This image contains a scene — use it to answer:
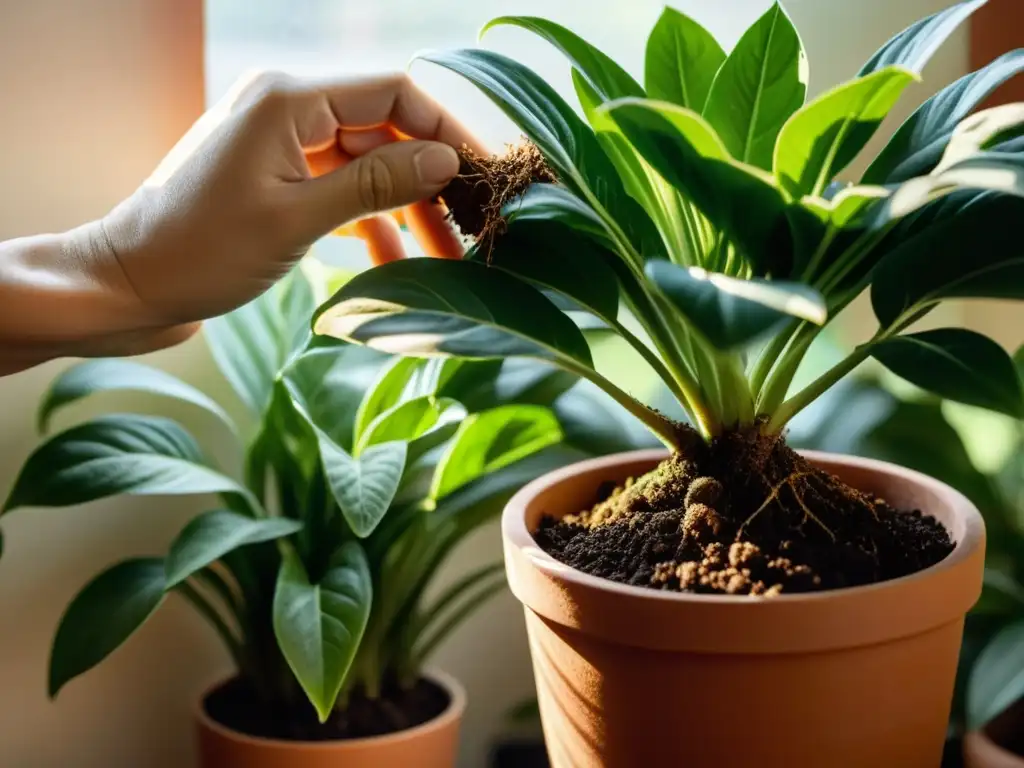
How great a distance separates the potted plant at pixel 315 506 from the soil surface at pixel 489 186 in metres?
0.15

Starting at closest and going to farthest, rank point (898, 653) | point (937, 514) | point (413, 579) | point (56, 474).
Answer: point (898, 653)
point (937, 514)
point (56, 474)
point (413, 579)

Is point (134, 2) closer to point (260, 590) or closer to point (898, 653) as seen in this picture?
point (260, 590)

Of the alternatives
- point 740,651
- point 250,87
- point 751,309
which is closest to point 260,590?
point 250,87

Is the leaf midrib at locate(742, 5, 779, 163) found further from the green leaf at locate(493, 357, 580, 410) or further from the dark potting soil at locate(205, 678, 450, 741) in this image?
the dark potting soil at locate(205, 678, 450, 741)

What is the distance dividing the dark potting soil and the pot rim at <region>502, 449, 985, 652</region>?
17.0 inches

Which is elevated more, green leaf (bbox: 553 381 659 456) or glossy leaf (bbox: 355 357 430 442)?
glossy leaf (bbox: 355 357 430 442)

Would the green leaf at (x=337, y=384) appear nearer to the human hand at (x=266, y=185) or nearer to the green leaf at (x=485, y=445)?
the green leaf at (x=485, y=445)

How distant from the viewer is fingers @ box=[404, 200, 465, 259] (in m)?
0.96

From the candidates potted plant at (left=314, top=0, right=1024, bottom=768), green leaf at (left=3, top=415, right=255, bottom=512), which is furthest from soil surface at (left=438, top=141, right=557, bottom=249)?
green leaf at (left=3, top=415, right=255, bottom=512)

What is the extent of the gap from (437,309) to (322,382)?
1.66ft

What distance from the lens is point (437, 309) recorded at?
0.70 m

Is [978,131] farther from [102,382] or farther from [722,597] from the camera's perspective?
[102,382]

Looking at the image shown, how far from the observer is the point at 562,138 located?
2.52ft

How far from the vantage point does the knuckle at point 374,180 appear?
777 mm
